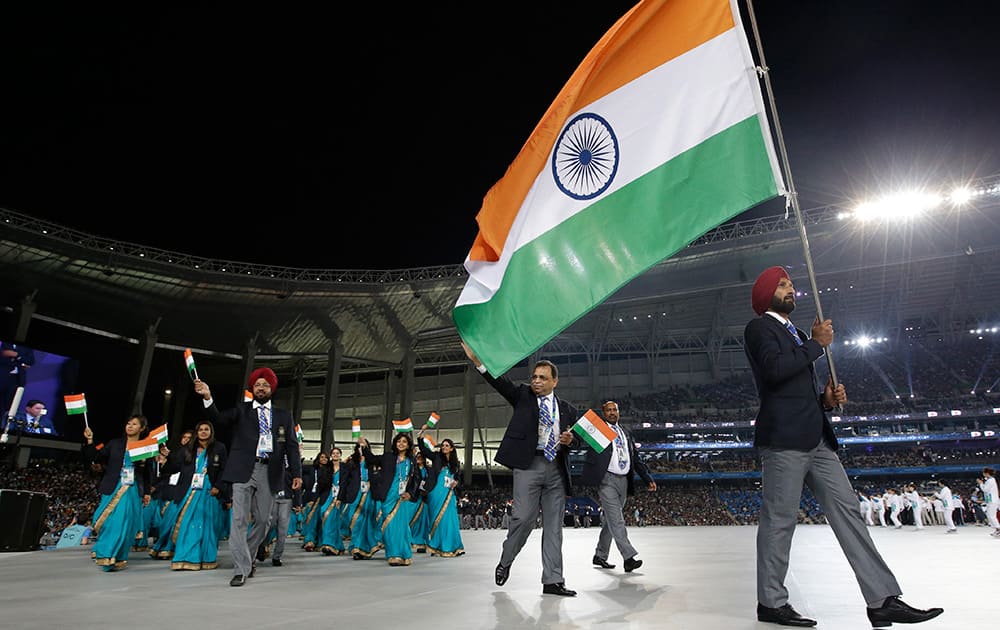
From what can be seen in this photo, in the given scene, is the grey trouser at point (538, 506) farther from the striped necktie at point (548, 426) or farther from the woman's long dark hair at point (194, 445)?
the woman's long dark hair at point (194, 445)

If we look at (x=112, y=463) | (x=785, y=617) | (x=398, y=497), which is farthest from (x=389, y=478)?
(x=785, y=617)

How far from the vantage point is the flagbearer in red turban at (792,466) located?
10.4ft

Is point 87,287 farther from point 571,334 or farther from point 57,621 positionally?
point 57,621

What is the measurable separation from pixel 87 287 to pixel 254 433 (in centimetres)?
2809

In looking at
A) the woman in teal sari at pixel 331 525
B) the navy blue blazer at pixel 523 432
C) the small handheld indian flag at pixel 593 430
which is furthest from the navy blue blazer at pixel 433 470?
the small handheld indian flag at pixel 593 430

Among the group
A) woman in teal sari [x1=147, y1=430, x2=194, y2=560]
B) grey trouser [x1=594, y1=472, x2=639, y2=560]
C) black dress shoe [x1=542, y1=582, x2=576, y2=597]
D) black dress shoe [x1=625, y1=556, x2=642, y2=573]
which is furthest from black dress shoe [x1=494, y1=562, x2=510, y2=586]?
woman in teal sari [x1=147, y1=430, x2=194, y2=560]

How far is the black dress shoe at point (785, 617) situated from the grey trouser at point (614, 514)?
119 inches

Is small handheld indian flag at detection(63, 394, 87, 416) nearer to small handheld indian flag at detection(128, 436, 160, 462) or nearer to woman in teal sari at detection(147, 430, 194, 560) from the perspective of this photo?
small handheld indian flag at detection(128, 436, 160, 462)

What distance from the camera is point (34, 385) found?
26281 millimetres

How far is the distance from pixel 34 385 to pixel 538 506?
1121 inches

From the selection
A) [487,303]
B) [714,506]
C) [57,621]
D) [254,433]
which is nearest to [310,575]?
[254,433]

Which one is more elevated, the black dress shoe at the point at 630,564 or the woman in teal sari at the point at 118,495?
the woman in teal sari at the point at 118,495

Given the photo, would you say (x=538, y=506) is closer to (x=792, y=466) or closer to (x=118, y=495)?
(x=792, y=466)

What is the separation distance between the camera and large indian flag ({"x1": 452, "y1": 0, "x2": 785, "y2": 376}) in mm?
4000
